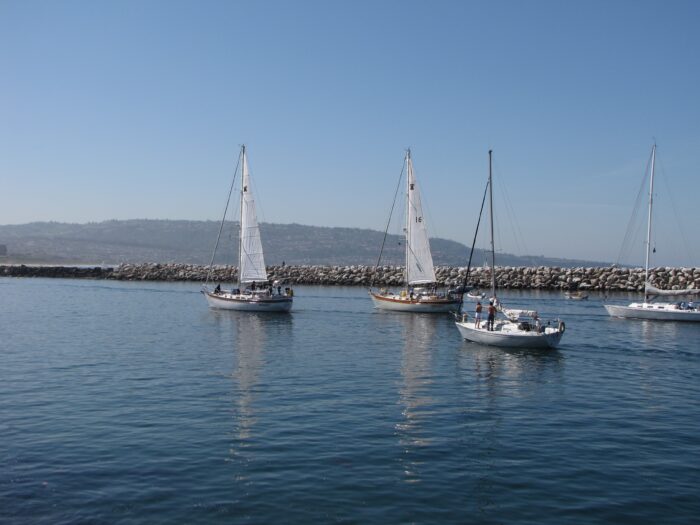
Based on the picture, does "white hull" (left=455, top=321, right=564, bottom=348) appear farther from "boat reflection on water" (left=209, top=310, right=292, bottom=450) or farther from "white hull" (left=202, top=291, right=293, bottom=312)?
"white hull" (left=202, top=291, right=293, bottom=312)

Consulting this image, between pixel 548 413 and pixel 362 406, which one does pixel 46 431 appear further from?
pixel 548 413

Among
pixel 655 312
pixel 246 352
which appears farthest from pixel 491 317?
pixel 655 312

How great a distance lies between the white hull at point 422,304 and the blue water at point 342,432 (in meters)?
17.0

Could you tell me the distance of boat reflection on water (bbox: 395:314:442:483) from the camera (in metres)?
16.3

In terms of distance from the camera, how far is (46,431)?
18.2 meters

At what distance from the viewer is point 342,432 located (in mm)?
18312

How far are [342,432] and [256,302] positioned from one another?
119 ft

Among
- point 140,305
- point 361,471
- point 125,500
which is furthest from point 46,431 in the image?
point 140,305

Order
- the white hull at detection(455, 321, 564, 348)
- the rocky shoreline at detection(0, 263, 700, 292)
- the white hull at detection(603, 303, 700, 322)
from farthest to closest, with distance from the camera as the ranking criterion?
1. the rocky shoreline at detection(0, 263, 700, 292)
2. the white hull at detection(603, 303, 700, 322)
3. the white hull at detection(455, 321, 564, 348)

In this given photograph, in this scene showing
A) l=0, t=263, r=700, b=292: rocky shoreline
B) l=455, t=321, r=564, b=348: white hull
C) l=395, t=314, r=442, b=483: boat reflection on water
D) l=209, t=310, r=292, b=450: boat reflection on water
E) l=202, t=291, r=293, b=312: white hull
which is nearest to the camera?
l=395, t=314, r=442, b=483: boat reflection on water

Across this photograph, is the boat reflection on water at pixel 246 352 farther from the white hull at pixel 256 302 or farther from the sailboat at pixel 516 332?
the sailboat at pixel 516 332

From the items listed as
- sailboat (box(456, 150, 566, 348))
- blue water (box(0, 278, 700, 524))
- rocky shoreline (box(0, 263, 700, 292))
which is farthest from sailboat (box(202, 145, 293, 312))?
rocky shoreline (box(0, 263, 700, 292))

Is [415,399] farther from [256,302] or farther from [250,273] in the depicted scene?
[250,273]

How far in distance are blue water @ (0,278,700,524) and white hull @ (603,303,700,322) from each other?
53.5 ft
